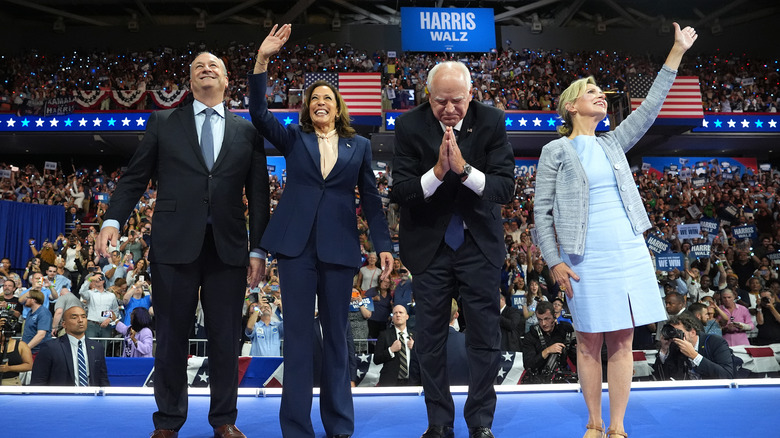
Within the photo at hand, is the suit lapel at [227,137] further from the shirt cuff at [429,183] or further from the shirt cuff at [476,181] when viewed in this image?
the shirt cuff at [476,181]

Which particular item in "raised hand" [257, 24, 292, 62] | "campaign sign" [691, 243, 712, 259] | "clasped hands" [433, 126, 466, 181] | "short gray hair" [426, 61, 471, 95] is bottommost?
"campaign sign" [691, 243, 712, 259]

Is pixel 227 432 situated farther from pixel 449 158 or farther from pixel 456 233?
pixel 449 158

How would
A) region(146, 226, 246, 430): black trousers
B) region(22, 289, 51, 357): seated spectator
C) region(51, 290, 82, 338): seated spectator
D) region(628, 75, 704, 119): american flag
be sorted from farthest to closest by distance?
region(628, 75, 704, 119): american flag
region(22, 289, 51, 357): seated spectator
region(51, 290, 82, 338): seated spectator
region(146, 226, 246, 430): black trousers

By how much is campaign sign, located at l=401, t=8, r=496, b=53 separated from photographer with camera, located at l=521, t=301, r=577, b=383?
564 inches

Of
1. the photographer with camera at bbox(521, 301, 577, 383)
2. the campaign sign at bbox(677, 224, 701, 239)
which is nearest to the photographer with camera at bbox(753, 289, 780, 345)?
the campaign sign at bbox(677, 224, 701, 239)

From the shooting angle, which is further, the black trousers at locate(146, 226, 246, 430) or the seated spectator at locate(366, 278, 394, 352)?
the seated spectator at locate(366, 278, 394, 352)

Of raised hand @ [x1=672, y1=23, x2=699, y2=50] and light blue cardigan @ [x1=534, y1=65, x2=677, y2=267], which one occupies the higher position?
raised hand @ [x1=672, y1=23, x2=699, y2=50]

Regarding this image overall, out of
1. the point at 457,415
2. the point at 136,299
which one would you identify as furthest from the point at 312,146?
the point at 136,299

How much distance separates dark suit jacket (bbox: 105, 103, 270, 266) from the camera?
2697 millimetres

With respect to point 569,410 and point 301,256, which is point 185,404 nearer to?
point 301,256

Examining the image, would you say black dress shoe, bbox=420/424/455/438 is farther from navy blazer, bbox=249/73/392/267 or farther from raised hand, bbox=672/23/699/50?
raised hand, bbox=672/23/699/50

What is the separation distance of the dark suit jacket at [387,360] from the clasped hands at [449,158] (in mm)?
3451

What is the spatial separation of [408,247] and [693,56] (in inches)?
884

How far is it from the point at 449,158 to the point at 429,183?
0.14 meters
